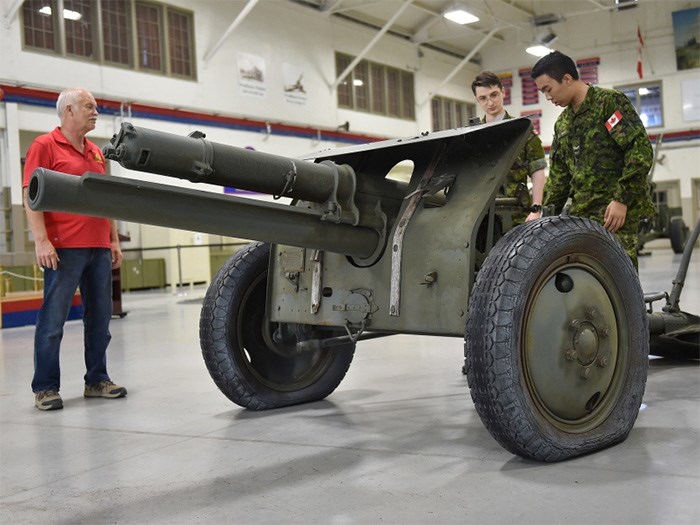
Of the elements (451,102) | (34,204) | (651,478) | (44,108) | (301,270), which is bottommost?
(651,478)

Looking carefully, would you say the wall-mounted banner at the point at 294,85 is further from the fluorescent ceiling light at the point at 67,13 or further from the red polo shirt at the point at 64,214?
the red polo shirt at the point at 64,214

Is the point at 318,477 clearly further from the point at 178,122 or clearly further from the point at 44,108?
the point at 178,122

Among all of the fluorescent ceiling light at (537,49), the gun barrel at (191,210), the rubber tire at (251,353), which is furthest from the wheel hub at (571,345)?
the fluorescent ceiling light at (537,49)

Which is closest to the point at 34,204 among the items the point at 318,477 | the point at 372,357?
the point at 318,477

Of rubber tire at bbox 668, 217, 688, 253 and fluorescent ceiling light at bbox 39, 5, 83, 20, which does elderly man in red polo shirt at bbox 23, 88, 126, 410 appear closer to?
fluorescent ceiling light at bbox 39, 5, 83, 20

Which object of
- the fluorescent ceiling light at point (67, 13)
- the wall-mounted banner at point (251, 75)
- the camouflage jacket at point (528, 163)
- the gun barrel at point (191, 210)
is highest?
the fluorescent ceiling light at point (67, 13)

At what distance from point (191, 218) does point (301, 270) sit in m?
0.88

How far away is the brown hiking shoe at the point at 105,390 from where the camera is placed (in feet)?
14.5

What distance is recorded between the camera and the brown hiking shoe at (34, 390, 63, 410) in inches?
163

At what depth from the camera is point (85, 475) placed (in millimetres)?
2822

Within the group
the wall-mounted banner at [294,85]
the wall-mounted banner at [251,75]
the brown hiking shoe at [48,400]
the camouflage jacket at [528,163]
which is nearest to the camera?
the brown hiking shoe at [48,400]

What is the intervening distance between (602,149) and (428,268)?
1.26 metres

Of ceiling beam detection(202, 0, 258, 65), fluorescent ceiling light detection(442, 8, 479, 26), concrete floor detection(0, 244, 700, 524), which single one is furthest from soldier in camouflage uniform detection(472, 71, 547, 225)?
fluorescent ceiling light detection(442, 8, 479, 26)

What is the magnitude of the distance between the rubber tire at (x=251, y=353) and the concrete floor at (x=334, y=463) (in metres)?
0.10
